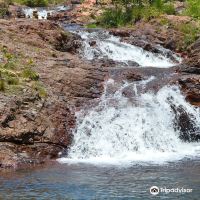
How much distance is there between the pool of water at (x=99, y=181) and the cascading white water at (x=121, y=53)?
615 inches

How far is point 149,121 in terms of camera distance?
76.4 ft

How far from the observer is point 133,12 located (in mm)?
44656

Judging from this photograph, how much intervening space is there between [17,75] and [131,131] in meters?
6.14

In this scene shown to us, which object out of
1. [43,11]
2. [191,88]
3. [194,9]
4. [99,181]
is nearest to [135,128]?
[191,88]

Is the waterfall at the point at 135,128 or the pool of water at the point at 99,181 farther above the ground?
the pool of water at the point at 99,181

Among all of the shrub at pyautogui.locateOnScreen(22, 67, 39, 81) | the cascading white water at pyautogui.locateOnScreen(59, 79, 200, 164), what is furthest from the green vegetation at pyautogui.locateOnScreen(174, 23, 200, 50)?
the shrub at pyautogui.locateOnScreen(22, 67, 39, 81)

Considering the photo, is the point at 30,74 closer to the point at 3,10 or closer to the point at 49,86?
the point at 49,86

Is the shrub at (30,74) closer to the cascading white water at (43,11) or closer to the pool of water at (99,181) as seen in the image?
the pool of water at (99,181)

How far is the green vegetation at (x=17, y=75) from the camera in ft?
75.0

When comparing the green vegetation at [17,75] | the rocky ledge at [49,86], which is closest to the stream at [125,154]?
the rocky ledge at [49,86]

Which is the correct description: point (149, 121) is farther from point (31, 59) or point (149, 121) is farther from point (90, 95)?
point (31, 59)

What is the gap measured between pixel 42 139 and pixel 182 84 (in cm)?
851

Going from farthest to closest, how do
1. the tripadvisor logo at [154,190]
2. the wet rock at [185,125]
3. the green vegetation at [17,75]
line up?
1. the wet rock at [185,125]
2. the green vegetation at [17,75]
3. the tripadvisor logo at [154,190]

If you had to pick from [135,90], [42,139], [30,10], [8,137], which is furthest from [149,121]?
[30,10]
